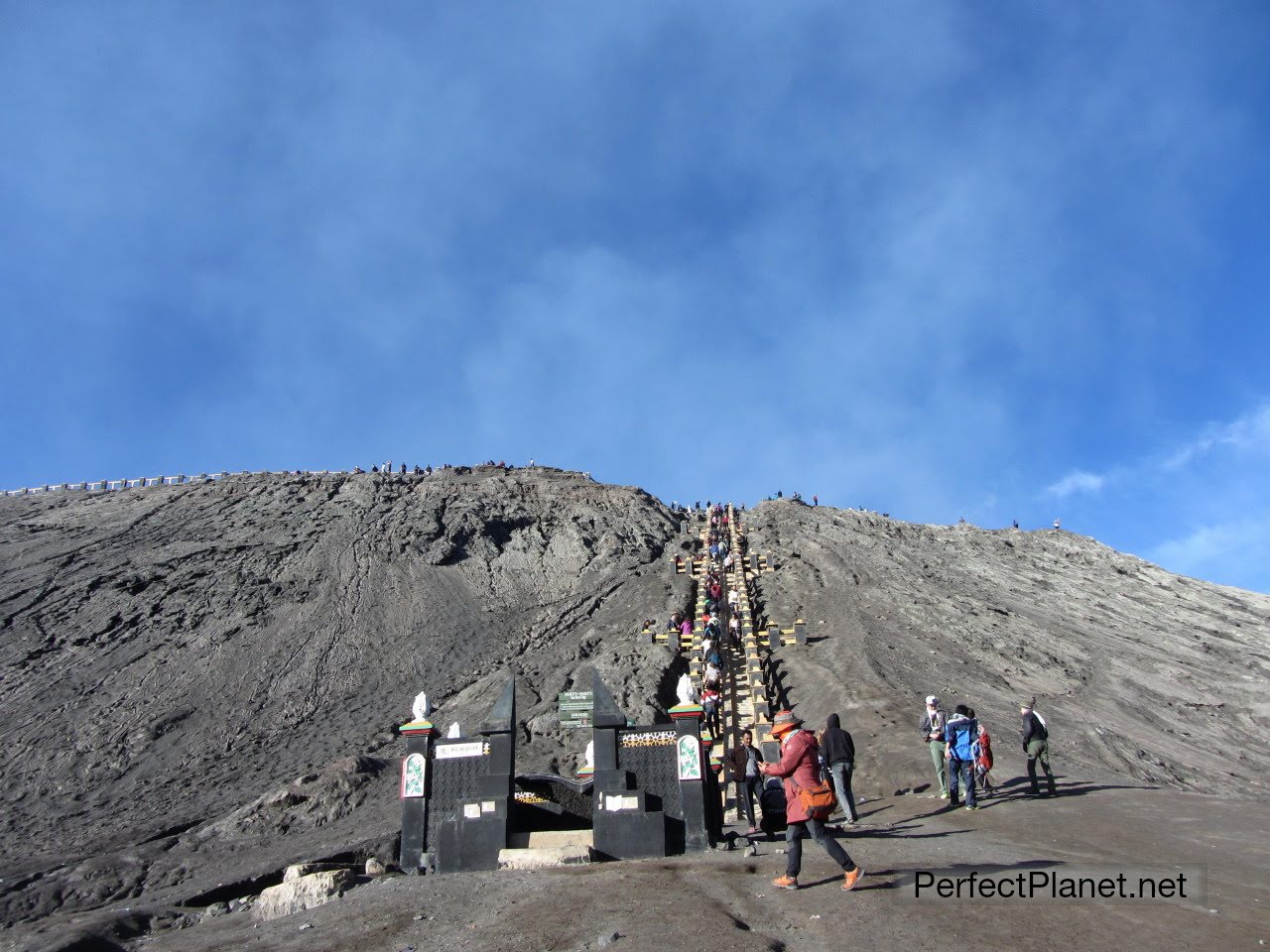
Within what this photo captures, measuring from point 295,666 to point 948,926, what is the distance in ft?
86.2

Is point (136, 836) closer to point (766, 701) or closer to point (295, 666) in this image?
point (295, 666)

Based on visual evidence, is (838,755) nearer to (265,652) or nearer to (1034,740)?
(1034,740)

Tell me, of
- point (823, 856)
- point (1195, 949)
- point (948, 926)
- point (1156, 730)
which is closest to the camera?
point (1195, 949)

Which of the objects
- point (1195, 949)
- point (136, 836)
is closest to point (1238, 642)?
point (1195, 949)

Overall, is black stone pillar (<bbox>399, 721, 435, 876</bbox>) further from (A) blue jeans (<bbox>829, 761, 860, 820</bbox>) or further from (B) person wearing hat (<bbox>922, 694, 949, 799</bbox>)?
(B) person wearing hat (<bbox>922, 694, 949, 799</bbox>)

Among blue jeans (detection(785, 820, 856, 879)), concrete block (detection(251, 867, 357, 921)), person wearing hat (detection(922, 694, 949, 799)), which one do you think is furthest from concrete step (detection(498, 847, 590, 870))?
person wearing hat (detection(922, 694, 949, 799))

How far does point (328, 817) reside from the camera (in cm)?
1852

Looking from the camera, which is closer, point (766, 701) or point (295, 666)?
point (766, 701)

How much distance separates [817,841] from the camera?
7.31 m

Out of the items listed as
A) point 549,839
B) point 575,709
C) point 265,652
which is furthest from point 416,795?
point 265,652

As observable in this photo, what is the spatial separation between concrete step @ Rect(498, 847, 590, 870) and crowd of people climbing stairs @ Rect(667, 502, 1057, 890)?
2489mm

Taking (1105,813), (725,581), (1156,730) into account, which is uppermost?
(725,581)

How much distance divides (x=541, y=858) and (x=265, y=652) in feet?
71.7

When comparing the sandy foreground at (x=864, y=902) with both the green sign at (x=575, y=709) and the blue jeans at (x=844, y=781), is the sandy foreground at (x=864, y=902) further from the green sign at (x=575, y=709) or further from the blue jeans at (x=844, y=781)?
the green sign at (x=575, y=709)
